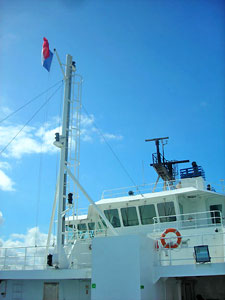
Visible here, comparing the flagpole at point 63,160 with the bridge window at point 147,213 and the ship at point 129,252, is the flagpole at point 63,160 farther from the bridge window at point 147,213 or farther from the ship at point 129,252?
the bridge window at point 147,213

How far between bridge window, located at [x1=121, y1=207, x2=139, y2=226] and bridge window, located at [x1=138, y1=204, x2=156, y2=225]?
35 cm

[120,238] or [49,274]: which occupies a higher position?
[120,238]

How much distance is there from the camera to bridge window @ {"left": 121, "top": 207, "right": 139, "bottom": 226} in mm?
17297

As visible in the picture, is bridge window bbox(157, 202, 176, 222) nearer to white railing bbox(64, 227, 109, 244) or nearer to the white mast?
white railing bbox(64, 227, 109, 244)

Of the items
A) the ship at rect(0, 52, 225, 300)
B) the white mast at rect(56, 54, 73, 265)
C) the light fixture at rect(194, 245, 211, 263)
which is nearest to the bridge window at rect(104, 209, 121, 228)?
the ship at rect(0, 52, 225, 300)

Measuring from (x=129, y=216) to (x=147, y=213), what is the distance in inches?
41.7

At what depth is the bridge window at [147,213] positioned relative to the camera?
1689 cm

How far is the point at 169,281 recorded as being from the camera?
1296 centimetres

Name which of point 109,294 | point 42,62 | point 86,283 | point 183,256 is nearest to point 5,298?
point 86,283

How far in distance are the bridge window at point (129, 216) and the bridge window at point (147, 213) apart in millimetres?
A: 353

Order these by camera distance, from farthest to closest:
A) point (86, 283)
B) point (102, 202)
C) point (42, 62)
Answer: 1. point (102, 202)
2. point (42, 62)
3. point (86, 283)

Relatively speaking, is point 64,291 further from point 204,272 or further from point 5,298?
point 204,272

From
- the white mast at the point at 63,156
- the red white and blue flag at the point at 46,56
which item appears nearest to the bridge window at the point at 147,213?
the white mast at the point at 63,156

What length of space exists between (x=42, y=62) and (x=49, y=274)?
9600 millimetres
